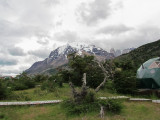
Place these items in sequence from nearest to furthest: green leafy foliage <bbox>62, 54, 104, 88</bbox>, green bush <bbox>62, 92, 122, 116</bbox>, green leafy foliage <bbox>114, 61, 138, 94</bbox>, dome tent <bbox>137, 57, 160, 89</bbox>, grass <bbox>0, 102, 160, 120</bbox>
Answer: grass <bbox>0, 102, 160, 120</bbox>, green bush <bbox>62, 92, 122, 116</bbox>, dome tent <bbox>137, 57, 160, 89</bbox>, green leafy foliage <bbox>114, 61, 138, 94</bbox>, green leafy foliage <bbox>62, 54, 104, 88</bbox>

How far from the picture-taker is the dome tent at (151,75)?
1658 centimetres

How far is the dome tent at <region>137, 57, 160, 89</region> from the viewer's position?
1658cm

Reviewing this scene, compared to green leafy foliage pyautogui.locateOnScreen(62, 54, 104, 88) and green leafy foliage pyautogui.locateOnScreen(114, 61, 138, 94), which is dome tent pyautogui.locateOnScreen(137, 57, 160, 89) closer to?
green leafy foliage pyautogui.locateOnScreen(114, 61, 138, 94)

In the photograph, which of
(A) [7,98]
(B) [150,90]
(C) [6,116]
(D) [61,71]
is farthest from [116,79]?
(C) [6,116]

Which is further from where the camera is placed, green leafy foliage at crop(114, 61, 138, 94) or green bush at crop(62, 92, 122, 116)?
green leafy foliage at crop(114, 61, 138, 94)

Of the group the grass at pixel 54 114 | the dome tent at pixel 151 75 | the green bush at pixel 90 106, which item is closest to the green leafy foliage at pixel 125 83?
the dome tent at pixel 151 75

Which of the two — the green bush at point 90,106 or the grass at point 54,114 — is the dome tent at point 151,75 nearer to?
the grass at point 54,114

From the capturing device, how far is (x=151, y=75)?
16906mm

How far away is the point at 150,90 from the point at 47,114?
1207cm

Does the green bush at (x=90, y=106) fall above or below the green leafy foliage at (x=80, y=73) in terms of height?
below

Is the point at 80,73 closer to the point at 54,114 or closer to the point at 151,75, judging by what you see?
the point at 151,75

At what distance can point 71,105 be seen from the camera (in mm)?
9172

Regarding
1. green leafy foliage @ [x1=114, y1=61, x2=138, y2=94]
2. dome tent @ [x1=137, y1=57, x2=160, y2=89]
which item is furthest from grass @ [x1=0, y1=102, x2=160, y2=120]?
dome tent @ [x1=137, y1=57, x2=160, y2=89]

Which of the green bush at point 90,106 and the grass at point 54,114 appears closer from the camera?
the grass at point 54,114
